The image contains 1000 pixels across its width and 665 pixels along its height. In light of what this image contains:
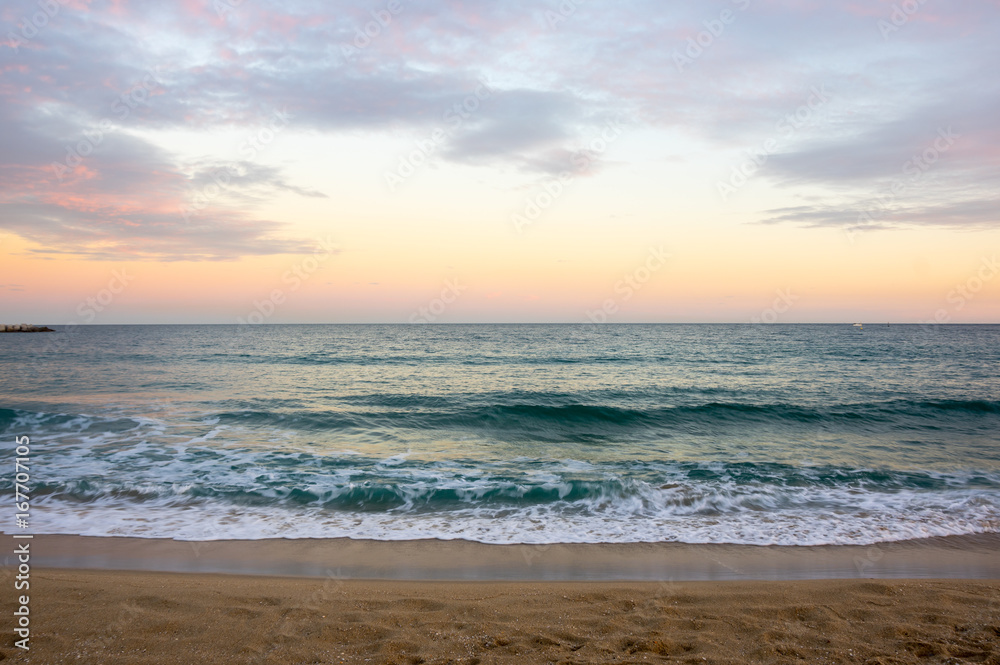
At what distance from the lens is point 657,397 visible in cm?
2283

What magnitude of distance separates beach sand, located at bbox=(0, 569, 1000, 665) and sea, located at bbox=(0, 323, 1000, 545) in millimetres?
1871

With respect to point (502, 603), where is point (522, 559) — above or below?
below

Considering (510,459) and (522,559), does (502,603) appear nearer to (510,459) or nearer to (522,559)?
(522,559)

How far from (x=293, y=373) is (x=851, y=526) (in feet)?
98.9

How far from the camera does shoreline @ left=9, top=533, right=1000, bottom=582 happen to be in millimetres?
6535

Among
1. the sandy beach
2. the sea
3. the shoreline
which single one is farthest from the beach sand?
the sea

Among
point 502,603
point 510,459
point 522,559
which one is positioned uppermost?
point 502,603

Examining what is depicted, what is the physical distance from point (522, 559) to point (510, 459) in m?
5.95

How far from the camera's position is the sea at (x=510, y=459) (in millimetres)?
8430

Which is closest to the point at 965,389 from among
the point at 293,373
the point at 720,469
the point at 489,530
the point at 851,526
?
the point at 720,469

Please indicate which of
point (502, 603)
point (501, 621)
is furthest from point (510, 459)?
point (501, 621)

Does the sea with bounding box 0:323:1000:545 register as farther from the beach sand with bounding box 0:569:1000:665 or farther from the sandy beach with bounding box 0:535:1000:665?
the beach sand with bounding box 0:569:1000:665

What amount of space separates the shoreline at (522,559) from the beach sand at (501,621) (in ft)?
1.35

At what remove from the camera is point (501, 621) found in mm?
5000
